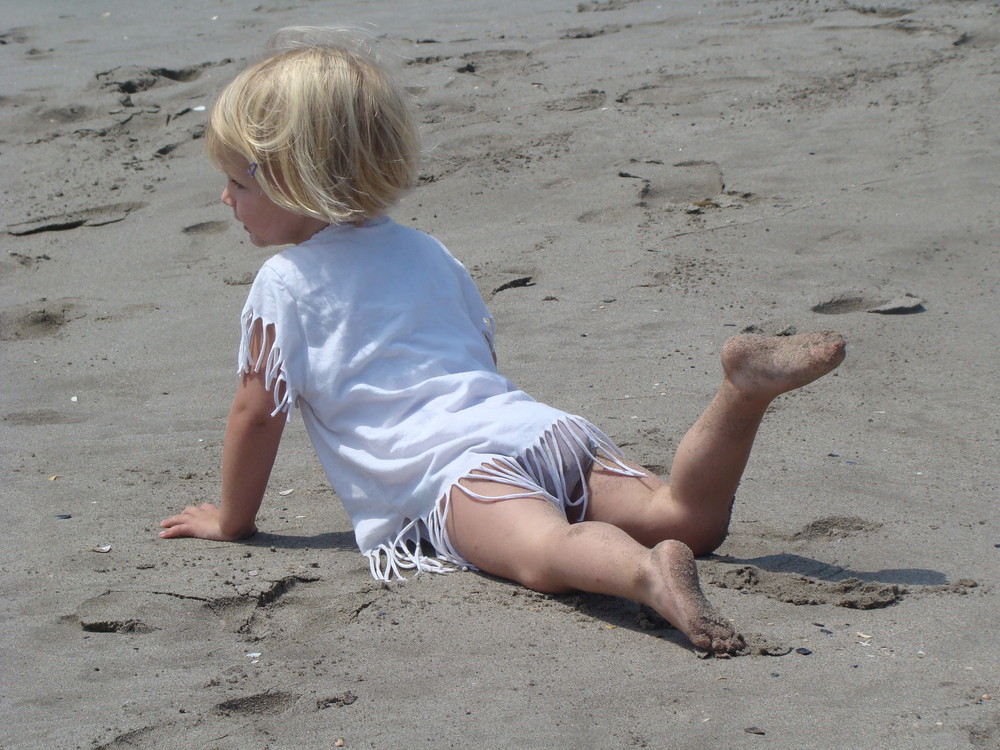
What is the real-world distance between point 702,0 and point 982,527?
571cm

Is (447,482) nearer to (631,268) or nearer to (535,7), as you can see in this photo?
(631,268)

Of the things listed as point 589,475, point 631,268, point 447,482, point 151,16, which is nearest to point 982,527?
point 589,475

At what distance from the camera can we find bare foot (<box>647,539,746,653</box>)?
1.87m

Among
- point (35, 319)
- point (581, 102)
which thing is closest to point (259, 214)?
point (35, 319)

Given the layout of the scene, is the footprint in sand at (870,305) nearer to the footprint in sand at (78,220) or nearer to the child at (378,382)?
the child at (378,382)

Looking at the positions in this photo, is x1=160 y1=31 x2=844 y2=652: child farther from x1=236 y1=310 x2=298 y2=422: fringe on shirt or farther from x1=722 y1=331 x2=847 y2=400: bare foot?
x1=722 y1=331 x2=847 y2=400: bare foot

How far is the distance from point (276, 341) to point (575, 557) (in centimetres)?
80

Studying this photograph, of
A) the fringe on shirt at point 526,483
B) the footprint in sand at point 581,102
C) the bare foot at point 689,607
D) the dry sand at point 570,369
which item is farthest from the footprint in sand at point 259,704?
the footprint in sand at point 581,102

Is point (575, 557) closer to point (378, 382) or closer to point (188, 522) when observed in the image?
point (378, 382)

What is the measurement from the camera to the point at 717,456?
2168 millimetres

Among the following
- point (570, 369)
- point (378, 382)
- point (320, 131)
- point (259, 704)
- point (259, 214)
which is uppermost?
point (320, 131)

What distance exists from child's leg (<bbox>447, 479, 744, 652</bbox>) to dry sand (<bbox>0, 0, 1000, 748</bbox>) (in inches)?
2.3

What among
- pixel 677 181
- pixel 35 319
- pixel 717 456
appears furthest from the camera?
pixel 677 181

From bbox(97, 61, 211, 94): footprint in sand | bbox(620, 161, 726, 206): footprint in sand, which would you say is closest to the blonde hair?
bbox(620, 161, 726, 206): footprint in sand
